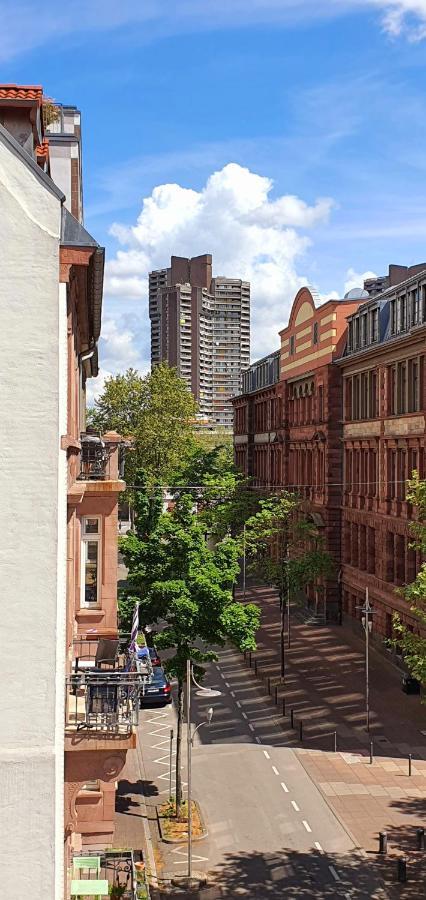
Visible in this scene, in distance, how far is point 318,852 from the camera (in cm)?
2531

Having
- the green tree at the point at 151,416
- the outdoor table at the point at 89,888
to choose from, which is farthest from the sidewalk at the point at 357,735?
the green tree at the point at 151,416

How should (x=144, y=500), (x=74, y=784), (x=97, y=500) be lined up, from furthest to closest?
(x=144, y=500) → (x=97, y=500) → (x=74, y=784)

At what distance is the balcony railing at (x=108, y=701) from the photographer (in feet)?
44.2

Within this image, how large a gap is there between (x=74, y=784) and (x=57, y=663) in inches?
159

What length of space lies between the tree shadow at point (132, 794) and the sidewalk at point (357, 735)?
16.9 ft

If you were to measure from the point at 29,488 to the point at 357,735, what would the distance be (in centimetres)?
2773

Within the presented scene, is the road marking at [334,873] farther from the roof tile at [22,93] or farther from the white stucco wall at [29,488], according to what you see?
the roof tile at [22,93]

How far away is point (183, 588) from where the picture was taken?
1135 inches

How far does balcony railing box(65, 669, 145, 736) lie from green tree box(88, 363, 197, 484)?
69.7m

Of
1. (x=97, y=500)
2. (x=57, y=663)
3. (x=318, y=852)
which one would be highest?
(x=97, y=500)

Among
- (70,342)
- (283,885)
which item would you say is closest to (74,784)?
(70,342)

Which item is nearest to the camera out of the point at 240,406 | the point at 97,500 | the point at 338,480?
the point at 97,500

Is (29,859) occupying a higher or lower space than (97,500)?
lower

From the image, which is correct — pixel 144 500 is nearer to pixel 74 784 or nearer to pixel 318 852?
pixel 318 852
